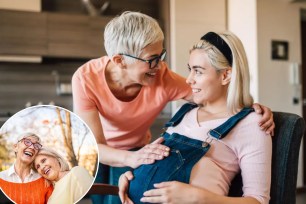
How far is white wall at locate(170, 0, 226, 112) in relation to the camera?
3557 mm

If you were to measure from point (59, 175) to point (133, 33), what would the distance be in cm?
63

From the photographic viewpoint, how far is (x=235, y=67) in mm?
1081

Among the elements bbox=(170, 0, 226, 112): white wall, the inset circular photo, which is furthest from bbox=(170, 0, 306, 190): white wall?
the inset circular photo

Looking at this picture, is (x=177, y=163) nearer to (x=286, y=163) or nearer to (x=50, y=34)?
(x=286, y=163)

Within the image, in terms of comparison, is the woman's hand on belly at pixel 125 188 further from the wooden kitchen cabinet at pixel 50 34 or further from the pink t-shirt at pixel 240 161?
the wooden kitchen cabinet at pixel 50 34

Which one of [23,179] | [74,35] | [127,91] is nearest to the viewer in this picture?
[23,179]

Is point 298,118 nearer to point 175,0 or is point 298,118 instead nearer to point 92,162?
point 92,162

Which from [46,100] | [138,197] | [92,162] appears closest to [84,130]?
[92,162]

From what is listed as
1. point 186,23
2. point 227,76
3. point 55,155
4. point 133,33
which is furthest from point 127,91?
point 186,23

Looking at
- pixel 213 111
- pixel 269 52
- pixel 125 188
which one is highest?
pixel 269 52

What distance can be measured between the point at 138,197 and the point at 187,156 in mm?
186

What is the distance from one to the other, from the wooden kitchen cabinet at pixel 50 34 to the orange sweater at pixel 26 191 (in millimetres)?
2779

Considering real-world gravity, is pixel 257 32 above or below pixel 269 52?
above

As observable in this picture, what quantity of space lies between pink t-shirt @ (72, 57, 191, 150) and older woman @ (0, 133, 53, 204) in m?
0.58
